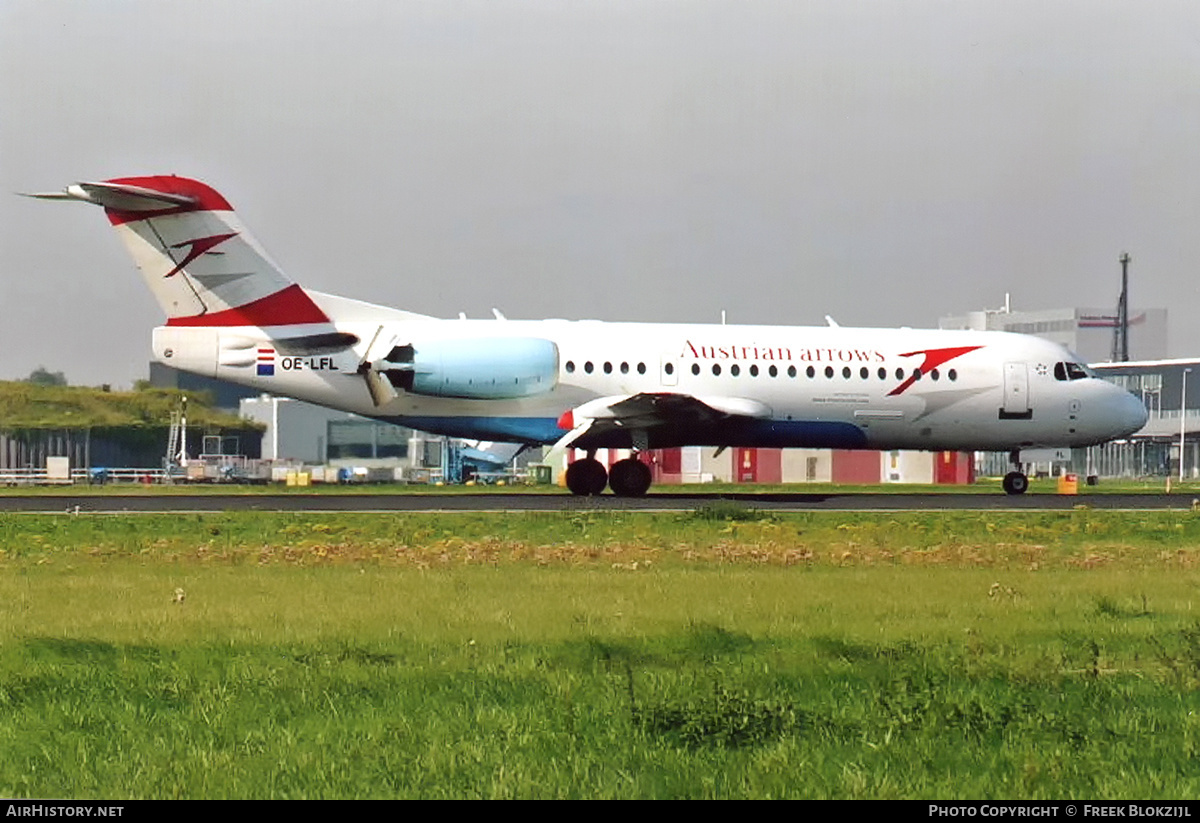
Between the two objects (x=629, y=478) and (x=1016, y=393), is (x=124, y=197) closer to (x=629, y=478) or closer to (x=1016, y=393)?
(x=629, y=478)

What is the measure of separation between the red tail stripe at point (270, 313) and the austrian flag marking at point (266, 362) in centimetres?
59

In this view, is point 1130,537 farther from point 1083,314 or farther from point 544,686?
point 1083,314

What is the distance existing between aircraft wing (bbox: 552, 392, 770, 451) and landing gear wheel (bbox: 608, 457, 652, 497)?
106 cm

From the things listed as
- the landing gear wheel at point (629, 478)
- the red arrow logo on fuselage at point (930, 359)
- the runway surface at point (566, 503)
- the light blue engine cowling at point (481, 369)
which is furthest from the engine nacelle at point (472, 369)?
the red arrow logo on fuselage at point (930, 359)

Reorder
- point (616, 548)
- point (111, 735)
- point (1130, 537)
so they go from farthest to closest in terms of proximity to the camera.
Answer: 1. point (1130, 537)
2. point (616, 548)
3. point (111, 735)

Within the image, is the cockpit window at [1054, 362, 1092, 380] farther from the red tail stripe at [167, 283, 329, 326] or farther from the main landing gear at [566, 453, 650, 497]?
the red tail stripe at [167, 283, 329, 326]

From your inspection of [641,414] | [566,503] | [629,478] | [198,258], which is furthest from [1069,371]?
[198,258]

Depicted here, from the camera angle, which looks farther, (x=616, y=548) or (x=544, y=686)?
(x=616, y=548)

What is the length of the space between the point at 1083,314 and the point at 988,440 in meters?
123

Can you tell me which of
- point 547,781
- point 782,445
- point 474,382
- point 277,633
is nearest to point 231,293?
point 474,382

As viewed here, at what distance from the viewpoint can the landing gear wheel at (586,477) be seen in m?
37.7

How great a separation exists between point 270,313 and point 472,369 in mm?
4441

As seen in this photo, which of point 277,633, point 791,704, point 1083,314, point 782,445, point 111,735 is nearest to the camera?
point 111,735

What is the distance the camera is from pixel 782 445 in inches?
1521
